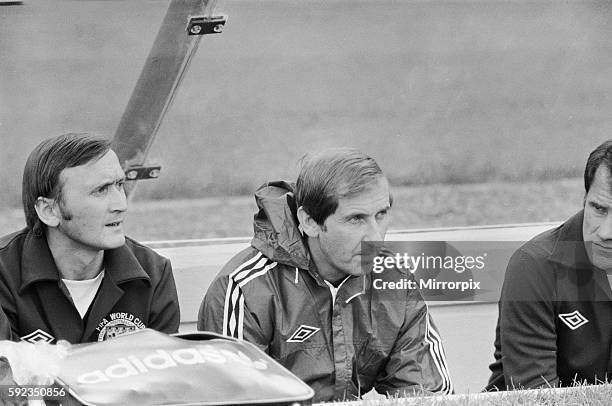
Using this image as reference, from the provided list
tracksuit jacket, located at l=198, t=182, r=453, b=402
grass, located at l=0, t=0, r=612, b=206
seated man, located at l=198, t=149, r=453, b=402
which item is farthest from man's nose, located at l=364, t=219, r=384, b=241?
grass, located at l=0, t=0, r=612, b=206

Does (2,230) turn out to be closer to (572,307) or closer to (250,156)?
(250,156)

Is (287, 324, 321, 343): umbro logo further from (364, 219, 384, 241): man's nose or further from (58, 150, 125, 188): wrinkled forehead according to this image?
(58, 150, 125, 188): wrinkled forehead

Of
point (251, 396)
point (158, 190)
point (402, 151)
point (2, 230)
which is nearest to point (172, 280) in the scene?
point (158, 190)

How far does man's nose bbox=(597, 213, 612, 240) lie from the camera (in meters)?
2.87

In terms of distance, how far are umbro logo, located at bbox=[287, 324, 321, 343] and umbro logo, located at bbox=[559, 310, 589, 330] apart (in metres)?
0.78

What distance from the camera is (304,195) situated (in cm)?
275

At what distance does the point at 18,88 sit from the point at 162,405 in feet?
4.47

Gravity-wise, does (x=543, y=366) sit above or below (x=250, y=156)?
below

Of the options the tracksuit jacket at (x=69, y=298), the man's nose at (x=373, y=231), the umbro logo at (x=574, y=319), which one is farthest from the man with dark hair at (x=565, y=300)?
the tracksuit jacket at (x=69, y=298)

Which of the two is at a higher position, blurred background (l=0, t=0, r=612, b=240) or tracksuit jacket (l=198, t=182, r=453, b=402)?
blurred background (l=0, t=0, r=612, b=240)

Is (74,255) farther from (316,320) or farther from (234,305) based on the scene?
(316,320)

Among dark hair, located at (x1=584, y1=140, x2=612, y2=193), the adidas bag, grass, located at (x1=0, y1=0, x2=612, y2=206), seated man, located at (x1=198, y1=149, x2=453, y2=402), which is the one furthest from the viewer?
dark hair, located at (x1=584, y1=140, x2=612, y2=193)

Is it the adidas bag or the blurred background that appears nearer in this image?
the adidas bag

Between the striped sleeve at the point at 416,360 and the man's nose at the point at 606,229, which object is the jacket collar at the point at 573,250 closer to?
the man's nose at the point at 606,229
